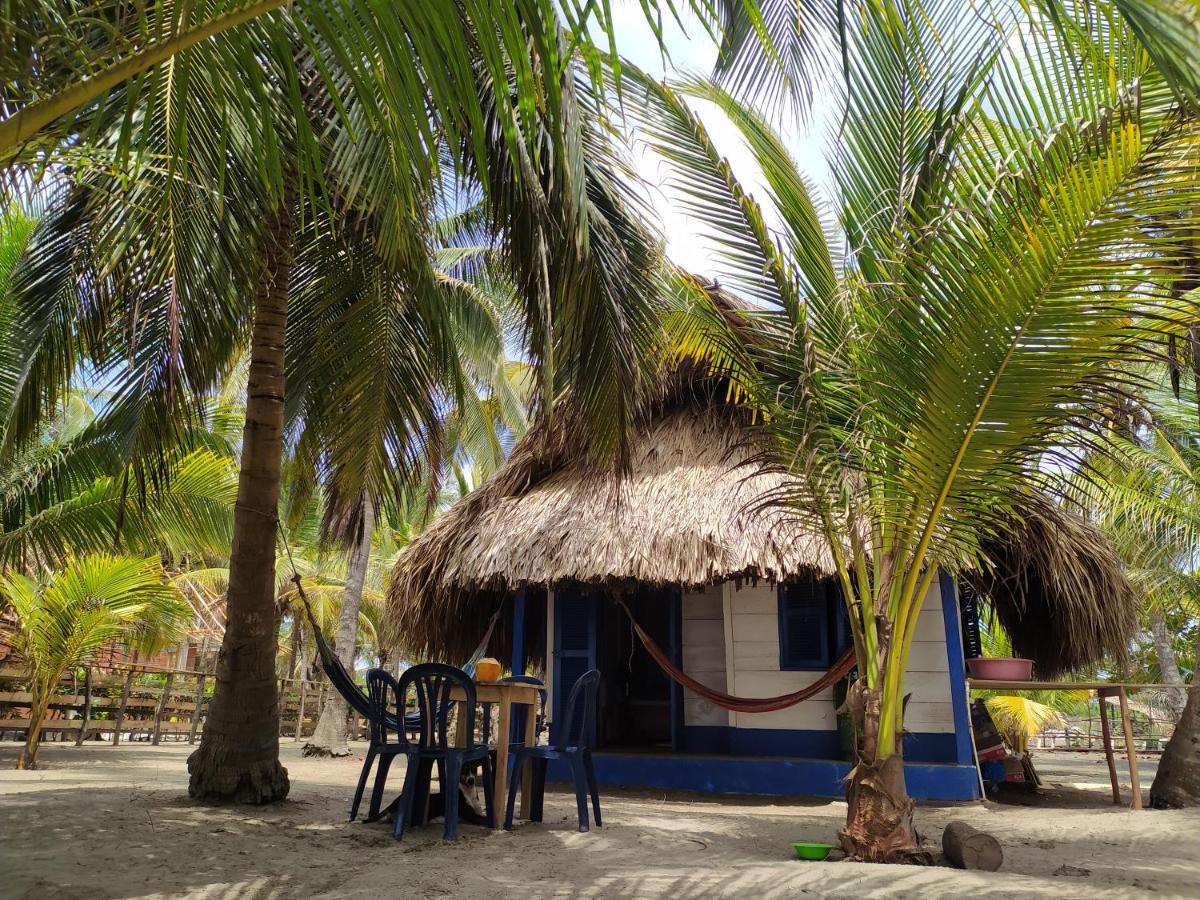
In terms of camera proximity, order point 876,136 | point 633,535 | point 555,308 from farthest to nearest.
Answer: point 633,535, point 555,308, point 876,136

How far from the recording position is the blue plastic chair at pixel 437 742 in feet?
13.2

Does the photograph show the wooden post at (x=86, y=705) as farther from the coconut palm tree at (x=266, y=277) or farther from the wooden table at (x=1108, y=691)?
the wooden table at (x=1108, y=691)

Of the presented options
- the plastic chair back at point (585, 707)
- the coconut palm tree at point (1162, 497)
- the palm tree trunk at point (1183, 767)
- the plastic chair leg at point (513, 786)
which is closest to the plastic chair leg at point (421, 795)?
the plastic chair leg at point (513, 786)

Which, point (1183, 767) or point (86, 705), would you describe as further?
point (86, 705)

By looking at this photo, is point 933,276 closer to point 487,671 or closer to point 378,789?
point 487,671

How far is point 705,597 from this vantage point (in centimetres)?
Answer: 810

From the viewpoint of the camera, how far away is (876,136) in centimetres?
371

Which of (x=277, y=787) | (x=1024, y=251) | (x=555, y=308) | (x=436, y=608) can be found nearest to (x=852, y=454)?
(x=1024, y=251)

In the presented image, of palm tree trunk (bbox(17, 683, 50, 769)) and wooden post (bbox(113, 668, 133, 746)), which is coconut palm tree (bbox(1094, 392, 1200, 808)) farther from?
wooden post (bbox(113, 668, 133, 746))

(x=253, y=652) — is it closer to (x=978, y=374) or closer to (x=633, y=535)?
(x=633, y=535)

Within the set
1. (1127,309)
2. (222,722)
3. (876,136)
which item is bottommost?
(222,722)

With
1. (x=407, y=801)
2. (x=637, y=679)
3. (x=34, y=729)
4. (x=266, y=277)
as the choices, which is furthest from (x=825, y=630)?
(x=34, y=729)

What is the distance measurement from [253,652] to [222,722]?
0.39m

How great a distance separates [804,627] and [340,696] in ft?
20.9
